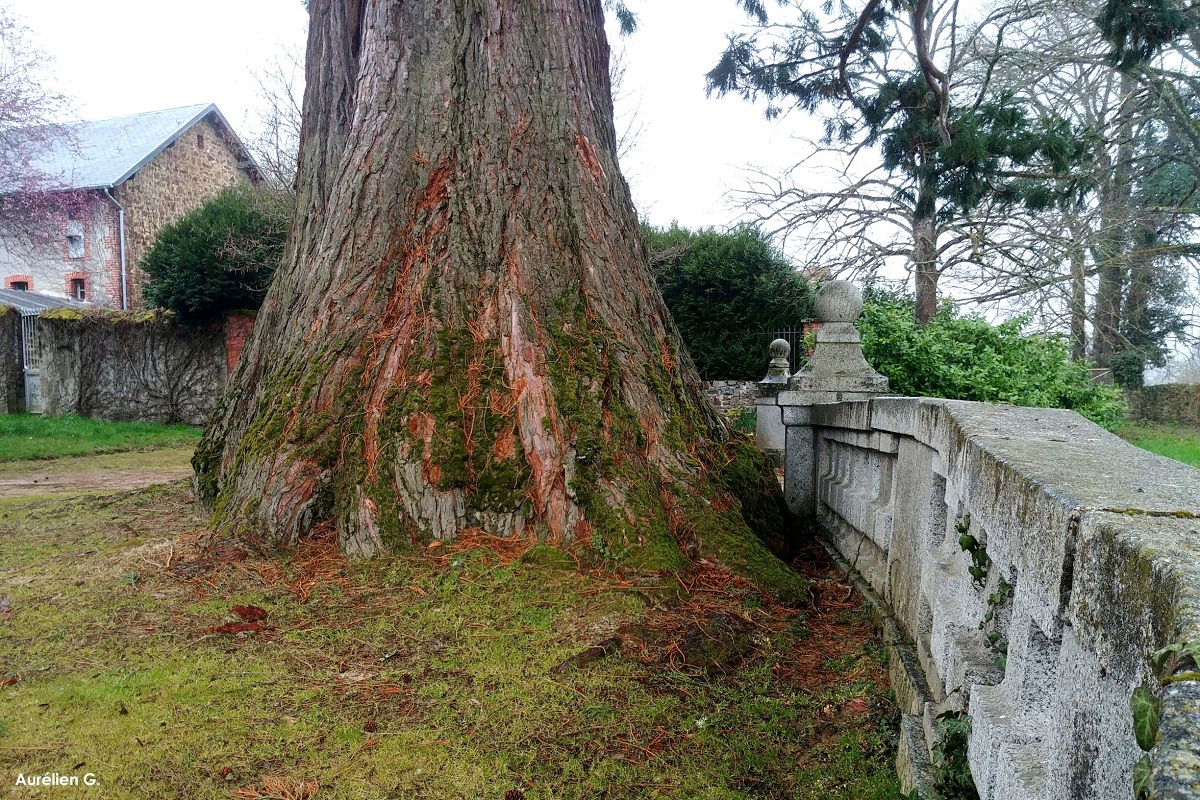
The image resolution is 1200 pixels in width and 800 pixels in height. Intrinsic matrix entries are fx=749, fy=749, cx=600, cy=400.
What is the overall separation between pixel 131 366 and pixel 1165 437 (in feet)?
70.0

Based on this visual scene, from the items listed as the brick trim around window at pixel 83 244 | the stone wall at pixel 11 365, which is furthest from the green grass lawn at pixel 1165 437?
the brick trim around window at pixel 83 244

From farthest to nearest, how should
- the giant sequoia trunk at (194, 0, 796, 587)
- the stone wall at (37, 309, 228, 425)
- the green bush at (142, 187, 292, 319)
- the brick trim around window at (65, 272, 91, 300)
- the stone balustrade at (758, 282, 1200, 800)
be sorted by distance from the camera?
1. the brick trim around window at (65, 272, 91, 300)
2. the stone wall at (37, 309, 228, 425)
3. the green bush at (142, 187, 292, 319)
4. the giant sequoia trunk at (194, 0, 796, 587)
5. the stone balustrade at (758, 282, 1200, 800)

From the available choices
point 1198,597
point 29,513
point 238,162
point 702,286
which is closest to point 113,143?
point 238,162

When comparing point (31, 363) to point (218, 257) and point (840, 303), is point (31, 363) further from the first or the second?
point (840, 303)

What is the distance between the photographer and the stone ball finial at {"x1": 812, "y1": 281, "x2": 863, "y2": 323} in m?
5.41

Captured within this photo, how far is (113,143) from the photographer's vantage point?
88.7 ft

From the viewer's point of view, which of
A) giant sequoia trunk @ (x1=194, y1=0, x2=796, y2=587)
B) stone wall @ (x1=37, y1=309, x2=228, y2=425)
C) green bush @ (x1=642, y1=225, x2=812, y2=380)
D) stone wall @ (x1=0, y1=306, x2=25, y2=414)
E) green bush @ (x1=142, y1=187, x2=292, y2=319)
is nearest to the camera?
giant sequoia trunk @ (x1=194, y1=0, x2=796, y2=587)

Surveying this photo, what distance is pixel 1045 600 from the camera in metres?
1.07

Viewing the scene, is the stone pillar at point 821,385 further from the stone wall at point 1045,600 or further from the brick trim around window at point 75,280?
the brick trim around window at point 75,280

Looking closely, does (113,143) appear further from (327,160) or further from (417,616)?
(417,616)

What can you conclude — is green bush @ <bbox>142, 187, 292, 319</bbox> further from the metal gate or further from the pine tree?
the pine tree

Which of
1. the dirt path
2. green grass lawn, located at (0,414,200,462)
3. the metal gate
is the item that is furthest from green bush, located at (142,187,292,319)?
the dirt path

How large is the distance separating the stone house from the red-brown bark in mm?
21688

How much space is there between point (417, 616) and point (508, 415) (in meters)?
1.19
